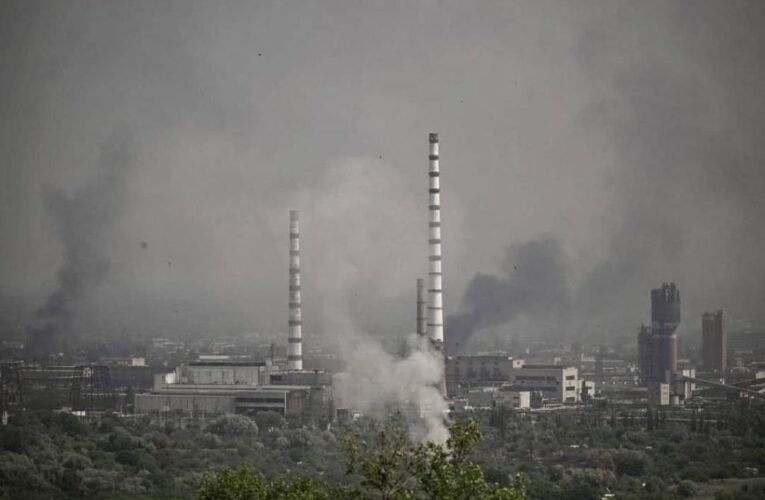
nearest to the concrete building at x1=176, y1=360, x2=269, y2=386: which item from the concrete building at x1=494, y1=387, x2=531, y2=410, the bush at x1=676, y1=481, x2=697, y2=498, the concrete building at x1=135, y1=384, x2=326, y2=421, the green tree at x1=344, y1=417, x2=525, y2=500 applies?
the concrete building at x1=135, y1=384, x2=326, y2=421

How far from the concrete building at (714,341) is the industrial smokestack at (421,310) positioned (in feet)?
67.9

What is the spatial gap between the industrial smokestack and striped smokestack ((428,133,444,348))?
1461 millimetres

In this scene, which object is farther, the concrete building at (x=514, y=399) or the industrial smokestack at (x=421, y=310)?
the concrete building at (x=514, y=399)

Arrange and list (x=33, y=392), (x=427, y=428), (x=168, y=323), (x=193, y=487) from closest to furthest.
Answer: (x=193, y=487)
(x=427, y=428)
(x=33, y=392)
(x=168, y=323)

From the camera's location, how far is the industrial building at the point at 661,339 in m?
60.3

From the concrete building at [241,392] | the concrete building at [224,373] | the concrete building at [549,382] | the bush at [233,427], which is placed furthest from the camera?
the concrete building at [549,382]

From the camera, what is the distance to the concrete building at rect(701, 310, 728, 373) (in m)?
66.7

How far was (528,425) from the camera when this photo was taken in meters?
45.6

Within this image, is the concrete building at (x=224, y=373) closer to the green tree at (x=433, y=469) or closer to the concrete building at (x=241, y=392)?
the concrete building at (x=241, y=392)

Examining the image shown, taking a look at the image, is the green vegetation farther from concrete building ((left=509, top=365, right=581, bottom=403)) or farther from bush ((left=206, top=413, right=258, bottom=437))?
concrete building ((left=509, top=365, right=581, bottom=403))

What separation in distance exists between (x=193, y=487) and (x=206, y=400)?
1597cm

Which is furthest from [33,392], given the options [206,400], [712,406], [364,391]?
[712,406]

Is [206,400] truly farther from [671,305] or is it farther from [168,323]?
[168,323]

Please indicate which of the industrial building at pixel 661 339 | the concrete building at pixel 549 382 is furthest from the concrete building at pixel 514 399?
the industrial building at pixel 661 339
